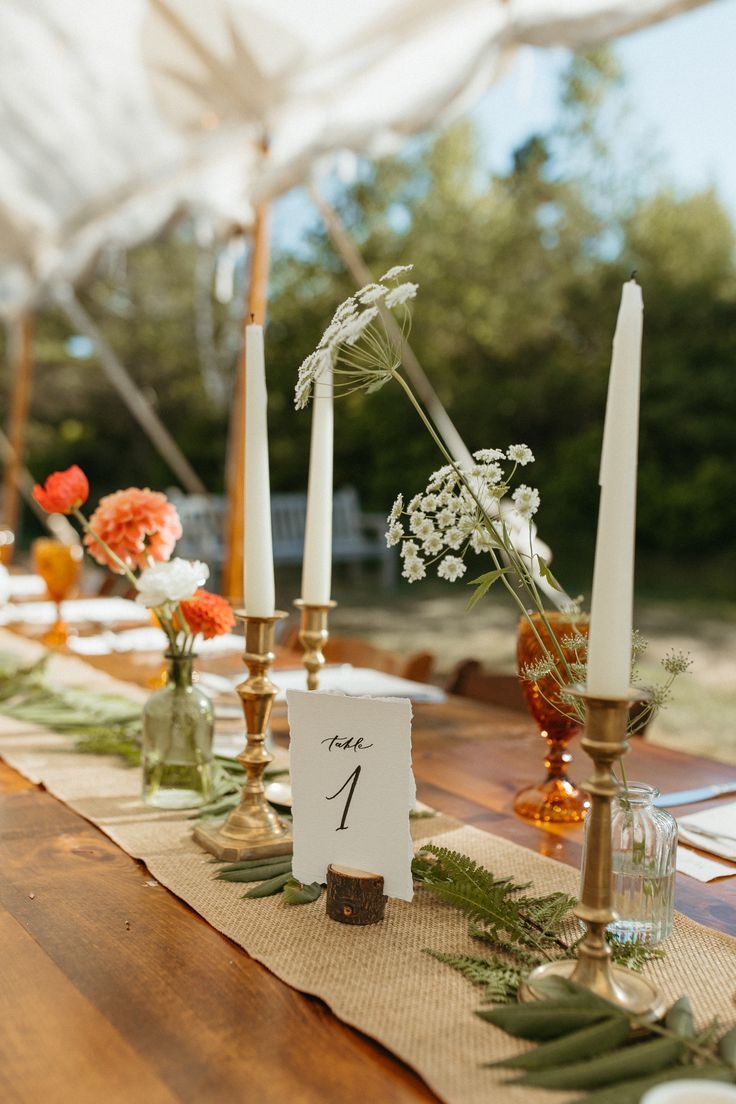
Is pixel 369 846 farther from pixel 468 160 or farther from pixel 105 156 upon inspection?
pixel 468 160

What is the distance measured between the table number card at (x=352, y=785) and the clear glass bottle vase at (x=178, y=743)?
0.30m

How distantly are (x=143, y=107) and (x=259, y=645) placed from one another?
A: 327cm

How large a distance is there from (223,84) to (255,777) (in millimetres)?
2691

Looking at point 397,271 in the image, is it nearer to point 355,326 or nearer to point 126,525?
point 355,326

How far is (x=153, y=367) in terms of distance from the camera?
13.7 m

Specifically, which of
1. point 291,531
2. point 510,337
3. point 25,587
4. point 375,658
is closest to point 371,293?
point 375,658

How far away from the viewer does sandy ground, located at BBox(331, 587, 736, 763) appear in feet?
17.4

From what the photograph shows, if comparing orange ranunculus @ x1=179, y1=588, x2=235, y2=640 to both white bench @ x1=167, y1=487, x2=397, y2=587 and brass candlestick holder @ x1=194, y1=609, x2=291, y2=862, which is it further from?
white bench @ x1=167, y1=487, x2=397, y2=587

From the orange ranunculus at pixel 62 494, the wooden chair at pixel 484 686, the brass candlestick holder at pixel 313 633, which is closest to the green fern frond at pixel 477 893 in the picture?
the brass candlestick holder at pixel 313 633

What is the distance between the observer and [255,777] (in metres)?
1.00

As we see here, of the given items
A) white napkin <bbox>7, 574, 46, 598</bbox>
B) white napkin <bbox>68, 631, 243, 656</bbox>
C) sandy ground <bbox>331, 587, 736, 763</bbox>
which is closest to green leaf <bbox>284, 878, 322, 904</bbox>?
white napkin <bbox>68, 631, 243, 656</bbox>

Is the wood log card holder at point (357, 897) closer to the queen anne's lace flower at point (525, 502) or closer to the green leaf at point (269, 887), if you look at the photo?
the green leaf at point (269, 887)

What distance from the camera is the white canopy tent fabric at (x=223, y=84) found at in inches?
104

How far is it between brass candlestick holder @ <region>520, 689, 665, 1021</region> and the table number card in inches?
6.9
